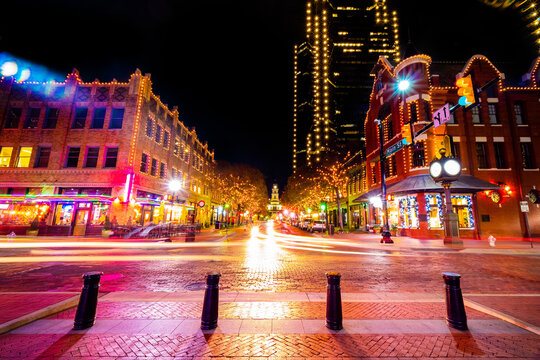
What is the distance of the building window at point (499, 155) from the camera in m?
21.7

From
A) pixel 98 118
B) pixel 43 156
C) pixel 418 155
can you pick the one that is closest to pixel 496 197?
pixel 418 155

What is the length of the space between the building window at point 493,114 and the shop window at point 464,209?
7.97 meters

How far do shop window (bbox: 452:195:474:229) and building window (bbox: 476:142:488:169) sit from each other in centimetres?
352

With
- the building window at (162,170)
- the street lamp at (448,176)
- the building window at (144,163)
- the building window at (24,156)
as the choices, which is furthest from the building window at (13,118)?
the street lamp at (448,176)

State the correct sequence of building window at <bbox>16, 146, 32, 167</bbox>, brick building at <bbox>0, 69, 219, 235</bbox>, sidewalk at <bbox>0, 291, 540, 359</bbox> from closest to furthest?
sidewalk at <bbox>0, 291, 540, 359</bbox>
brick building at <bbox>0, 69, 219, 235</bbox>
building window at <bbox>16, 146, 32, 167</bbox>

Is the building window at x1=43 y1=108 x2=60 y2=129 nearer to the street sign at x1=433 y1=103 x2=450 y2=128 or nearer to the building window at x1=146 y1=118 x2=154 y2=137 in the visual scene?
the building window at x1=146 y1=118 x2=154 y2=137

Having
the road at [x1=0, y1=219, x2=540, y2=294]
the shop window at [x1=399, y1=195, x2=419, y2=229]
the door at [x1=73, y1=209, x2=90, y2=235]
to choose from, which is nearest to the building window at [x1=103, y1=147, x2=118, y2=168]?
the door at [x1=73, y1=209, x2=90, y2=235]

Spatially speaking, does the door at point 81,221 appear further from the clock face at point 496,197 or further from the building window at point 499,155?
the building window at point 499,155

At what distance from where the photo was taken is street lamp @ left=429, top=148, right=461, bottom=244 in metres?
14.2

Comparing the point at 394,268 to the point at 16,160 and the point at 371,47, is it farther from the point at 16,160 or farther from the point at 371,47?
the point at 371,47

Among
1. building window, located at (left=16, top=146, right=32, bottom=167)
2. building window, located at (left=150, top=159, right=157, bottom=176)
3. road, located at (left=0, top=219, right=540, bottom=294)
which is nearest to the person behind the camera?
road, located at (left=0, top=219, right=540, bottom=294)

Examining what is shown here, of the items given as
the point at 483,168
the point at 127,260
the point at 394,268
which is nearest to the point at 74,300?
the point at 127,260

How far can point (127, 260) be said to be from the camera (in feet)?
34.4

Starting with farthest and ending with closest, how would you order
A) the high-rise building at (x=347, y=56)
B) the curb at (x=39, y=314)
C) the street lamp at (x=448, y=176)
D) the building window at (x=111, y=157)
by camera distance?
the high-rise building at (x=347, y=56)
the building window at (x=111, y=157)
the street lamp at (x=448, y=176)
the curb at (x=39, y=314)
